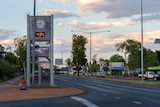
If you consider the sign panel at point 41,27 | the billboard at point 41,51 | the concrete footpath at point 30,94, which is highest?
the sign panel at point 41,27

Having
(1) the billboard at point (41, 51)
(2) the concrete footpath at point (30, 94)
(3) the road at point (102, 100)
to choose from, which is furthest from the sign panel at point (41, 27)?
(3) the road at point (102, 100)

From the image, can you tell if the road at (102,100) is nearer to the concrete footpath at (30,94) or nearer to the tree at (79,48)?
the concrete footpath at (30,94)

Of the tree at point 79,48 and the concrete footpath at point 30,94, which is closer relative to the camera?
the concrete footpath at point 30,94

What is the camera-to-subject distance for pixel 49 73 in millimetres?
41656

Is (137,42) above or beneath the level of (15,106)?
above

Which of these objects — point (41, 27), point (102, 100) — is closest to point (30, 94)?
point (102, 100)

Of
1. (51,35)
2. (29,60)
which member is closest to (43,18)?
(51,35)

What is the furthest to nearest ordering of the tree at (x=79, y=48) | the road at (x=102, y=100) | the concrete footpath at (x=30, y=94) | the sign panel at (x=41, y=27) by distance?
the tree at (x=79, y=48) < the sign panel at (x=41, y=27) < the concrete footpath at (x=30, y=94) < the road at (x=102, y=100)

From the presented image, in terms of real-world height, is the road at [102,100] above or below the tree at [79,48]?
below

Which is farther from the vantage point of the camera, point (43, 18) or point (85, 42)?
point (85, 42)

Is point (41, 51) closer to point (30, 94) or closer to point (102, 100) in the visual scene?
point (30, 94)

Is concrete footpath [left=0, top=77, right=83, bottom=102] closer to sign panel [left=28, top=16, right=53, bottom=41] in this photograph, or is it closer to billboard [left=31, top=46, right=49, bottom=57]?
billboard [left=31, top=46, right=49, bottom=57]

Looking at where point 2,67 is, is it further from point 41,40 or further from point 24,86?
point 24,86

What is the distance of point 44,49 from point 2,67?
23273mm
